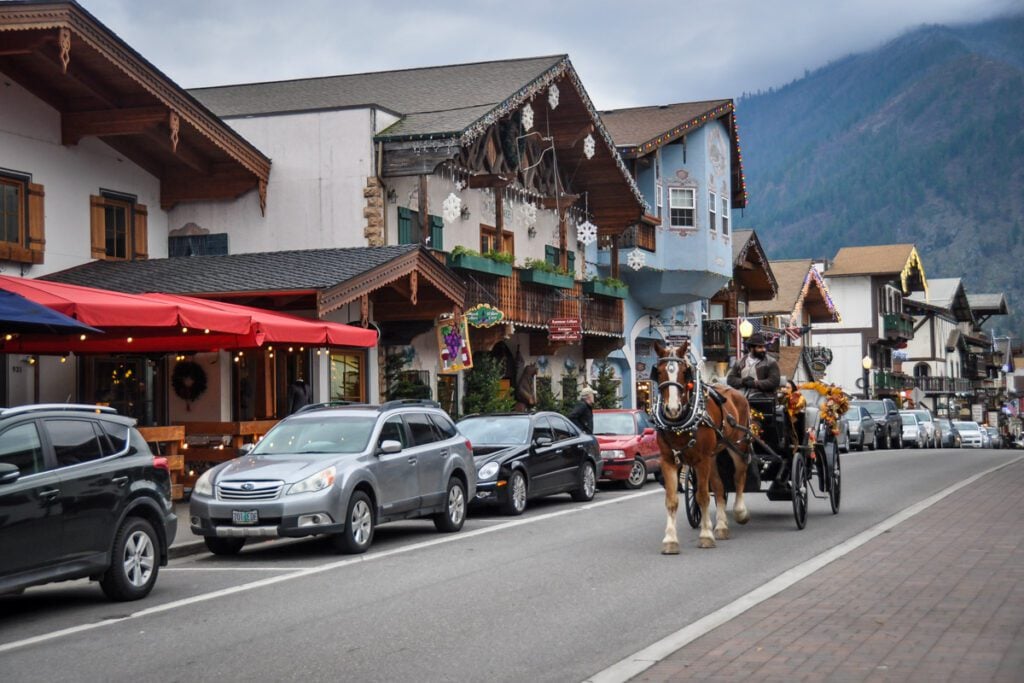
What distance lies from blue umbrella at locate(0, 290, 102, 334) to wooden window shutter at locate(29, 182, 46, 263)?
24.8 feet

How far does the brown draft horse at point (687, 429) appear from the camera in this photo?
1445 cm

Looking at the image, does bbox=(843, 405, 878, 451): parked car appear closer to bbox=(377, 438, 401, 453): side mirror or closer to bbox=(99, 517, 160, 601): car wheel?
bbox=(377, 438, 401, 453): side mirror

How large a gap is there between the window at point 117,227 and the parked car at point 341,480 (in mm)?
10631

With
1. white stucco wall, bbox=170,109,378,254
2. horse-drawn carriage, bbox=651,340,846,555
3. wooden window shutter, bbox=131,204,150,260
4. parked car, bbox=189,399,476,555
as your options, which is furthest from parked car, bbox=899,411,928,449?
parked car, bbox=189,399,476,555

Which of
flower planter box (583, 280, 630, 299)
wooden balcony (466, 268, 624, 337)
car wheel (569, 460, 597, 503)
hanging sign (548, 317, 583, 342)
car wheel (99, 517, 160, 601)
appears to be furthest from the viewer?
flower planter box (583, 280, 630, 299)

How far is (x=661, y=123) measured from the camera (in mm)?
46531

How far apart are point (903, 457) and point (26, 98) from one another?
25986 mm

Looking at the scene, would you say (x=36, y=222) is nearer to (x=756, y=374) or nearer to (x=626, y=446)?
(x=626, y=446)

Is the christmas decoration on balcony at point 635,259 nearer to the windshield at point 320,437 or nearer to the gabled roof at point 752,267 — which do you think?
the gabled roof at point 752,267

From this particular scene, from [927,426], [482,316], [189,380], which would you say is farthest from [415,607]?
[927,426]

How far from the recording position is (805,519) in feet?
55.4

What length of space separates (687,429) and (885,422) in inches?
1562

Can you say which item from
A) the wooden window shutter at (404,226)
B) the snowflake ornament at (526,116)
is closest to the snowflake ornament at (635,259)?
the snowflake ornament at (526,116)

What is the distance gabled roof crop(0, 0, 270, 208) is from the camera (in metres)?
22.5
